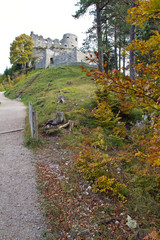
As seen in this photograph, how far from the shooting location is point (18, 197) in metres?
3.23

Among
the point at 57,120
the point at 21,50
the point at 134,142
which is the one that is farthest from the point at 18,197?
the point at 21,50

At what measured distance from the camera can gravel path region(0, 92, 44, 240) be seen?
2510 millimetres

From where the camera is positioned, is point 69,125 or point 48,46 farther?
point 48,46

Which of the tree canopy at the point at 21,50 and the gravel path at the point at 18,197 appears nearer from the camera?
the gravel path at the point at 18,197

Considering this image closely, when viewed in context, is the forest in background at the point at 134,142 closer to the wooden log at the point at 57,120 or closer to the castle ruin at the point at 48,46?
the wooden log at the point at 57,120

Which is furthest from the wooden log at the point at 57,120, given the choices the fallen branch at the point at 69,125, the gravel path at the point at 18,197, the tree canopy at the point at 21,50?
the tree canopy at the point at 21,50

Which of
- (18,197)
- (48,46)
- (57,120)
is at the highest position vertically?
(48,46)

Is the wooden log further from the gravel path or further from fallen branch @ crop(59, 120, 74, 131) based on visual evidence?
the gravel path

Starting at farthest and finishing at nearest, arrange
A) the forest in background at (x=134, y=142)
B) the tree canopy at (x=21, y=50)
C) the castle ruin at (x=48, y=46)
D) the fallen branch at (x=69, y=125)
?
the tree canopy at (x=21, y=50), the castle ruin at (x=48, y=46), the fallen branch at (x=69, y=125), the forest in background at (x=134, y=142)

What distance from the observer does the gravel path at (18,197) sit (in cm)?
251

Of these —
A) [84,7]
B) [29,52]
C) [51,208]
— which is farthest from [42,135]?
[29,52]

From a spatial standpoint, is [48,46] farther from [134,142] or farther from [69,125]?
[134,142]

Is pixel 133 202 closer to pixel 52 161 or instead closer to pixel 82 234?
pixel 82 234

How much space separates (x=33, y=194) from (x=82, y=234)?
4.31ft
